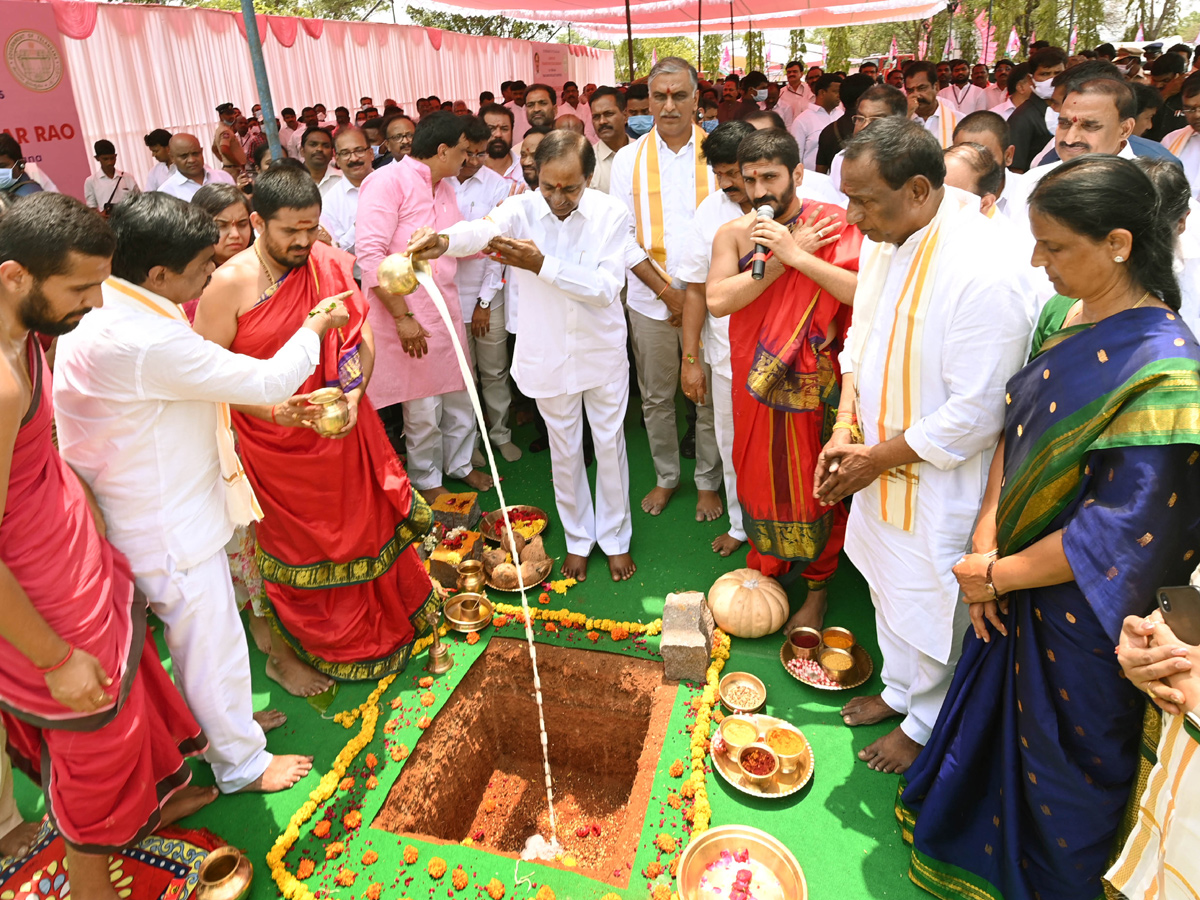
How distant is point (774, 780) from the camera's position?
2.94 m

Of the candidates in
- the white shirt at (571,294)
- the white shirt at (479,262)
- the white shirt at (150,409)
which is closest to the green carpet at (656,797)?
the white shirt at (150,409)

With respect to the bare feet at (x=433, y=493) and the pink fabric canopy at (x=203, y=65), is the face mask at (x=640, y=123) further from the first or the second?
the pink fabric canopy at (x=203, y=65)

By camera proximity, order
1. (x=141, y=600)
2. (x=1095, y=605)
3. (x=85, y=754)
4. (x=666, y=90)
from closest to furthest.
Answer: (x=1095, y=605)
(x=85, y=754)
(x=141, y=600)
(x=666, y=90)

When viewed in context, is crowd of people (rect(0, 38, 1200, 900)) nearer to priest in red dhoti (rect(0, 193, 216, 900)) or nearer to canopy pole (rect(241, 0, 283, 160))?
priest in red dhoti (rect(0, 193, 216, 900))

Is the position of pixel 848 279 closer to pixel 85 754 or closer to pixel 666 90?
pixel 666 90

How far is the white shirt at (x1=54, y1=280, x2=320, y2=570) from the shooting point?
2438 millimetres

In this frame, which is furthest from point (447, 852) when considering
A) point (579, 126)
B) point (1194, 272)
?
point (579, 126)

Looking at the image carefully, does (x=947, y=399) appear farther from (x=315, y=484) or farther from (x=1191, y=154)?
(x=1191, y=154)

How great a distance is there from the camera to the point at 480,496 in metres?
5.30

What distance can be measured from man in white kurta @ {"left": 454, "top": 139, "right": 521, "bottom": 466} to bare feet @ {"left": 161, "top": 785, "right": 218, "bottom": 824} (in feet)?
9.56

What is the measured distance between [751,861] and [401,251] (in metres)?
3.65

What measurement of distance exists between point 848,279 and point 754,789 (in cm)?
200

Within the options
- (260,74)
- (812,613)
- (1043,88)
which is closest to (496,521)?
(812,613)

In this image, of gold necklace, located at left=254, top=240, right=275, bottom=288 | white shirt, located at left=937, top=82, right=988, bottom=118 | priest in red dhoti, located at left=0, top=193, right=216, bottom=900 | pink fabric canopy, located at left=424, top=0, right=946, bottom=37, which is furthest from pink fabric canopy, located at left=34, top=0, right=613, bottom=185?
white shirt, located at left=937, top=82, right=988, bottom=118
